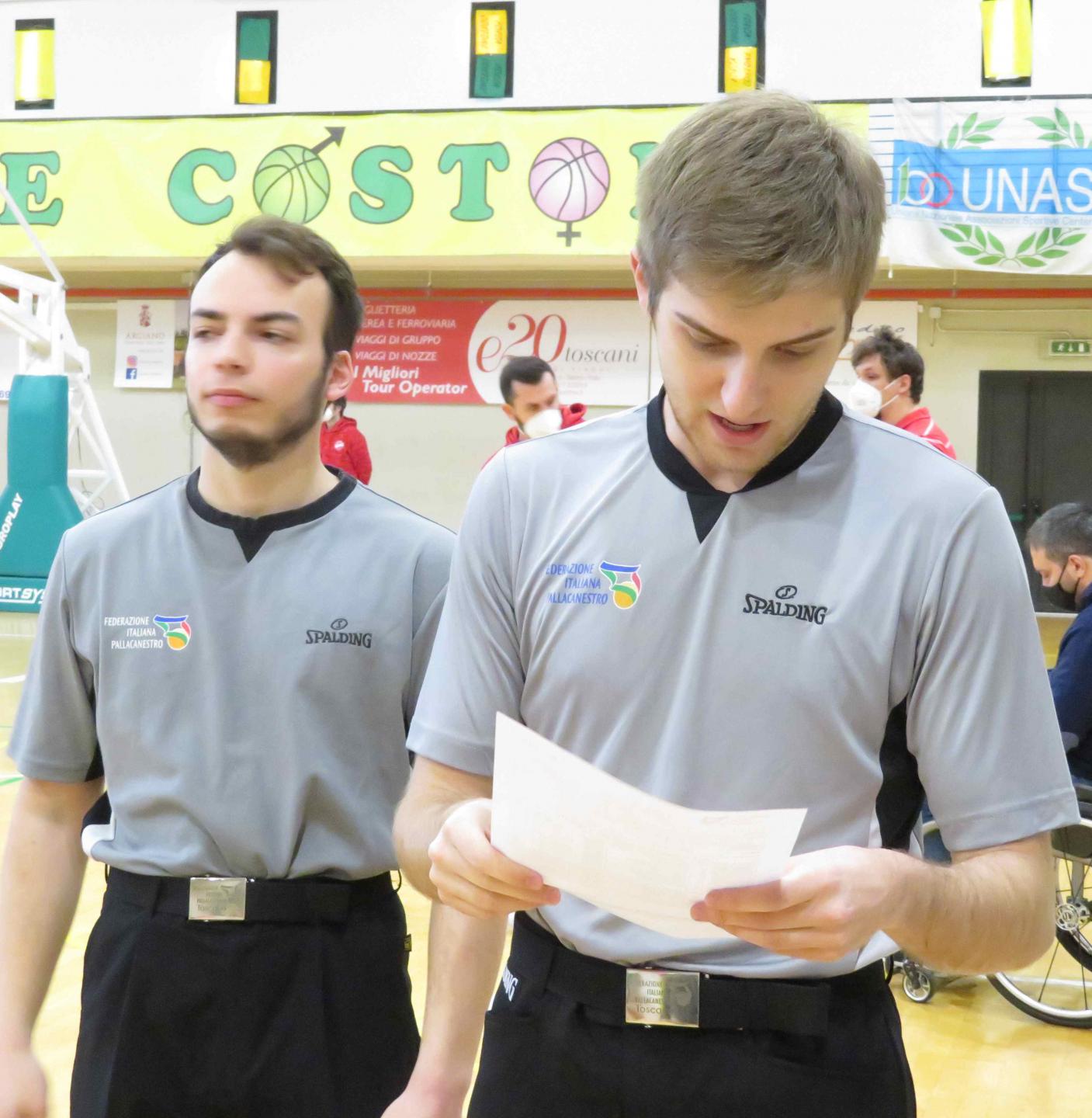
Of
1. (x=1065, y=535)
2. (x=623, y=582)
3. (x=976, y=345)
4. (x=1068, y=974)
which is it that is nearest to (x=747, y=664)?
(x=623, y=582)

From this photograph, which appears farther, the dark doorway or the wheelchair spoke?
the dark doorway

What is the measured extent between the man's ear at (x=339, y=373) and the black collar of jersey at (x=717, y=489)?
683mm

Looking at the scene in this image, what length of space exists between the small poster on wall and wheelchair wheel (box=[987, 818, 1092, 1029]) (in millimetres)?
11351

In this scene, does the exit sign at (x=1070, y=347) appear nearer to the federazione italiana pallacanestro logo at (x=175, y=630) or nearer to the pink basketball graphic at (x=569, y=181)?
the pink basketball graphic at (x=569, y=181)

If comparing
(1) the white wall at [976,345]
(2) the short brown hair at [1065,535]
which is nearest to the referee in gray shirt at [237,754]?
(2) the short brown hair at [1065,535]

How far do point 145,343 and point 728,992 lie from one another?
13346 millimetres

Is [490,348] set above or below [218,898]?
above

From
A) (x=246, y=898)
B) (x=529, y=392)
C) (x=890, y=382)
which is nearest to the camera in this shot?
(x=246, y=898)

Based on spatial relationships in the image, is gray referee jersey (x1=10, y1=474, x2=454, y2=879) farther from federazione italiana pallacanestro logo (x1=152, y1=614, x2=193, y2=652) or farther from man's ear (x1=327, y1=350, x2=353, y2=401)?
man's ear (x1=327, y1=350, x2=353, y2=401)

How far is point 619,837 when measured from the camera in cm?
98

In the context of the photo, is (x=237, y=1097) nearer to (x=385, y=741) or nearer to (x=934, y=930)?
(x=385, y=741)

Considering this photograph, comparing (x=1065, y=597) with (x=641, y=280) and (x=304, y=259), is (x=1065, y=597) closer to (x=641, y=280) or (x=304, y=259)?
(x=304, y=259)

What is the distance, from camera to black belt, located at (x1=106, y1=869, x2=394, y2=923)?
1621mm

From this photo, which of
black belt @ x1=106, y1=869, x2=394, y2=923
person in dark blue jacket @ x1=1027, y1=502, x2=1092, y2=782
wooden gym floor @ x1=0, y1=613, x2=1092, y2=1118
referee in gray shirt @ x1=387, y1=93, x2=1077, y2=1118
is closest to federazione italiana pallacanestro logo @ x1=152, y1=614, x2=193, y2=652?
black belt @ x1=106, y1=869, x2=394, y2=923
